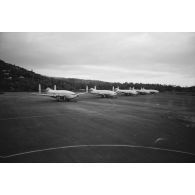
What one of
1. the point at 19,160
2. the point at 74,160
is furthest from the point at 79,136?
the point at 19,160

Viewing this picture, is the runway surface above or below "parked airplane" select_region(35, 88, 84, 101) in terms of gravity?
below

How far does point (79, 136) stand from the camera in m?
14.6

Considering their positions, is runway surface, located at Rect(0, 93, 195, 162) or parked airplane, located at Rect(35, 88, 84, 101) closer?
runway surface, located at Rect(0, 93, 195, 162)

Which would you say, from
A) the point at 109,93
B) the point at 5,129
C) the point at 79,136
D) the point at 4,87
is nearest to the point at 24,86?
the point at 4,87

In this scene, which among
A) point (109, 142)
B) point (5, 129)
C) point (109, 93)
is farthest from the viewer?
point (109, 93)

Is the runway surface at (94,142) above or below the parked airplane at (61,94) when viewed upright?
below

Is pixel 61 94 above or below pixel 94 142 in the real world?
above

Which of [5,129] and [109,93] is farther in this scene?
[109,93]

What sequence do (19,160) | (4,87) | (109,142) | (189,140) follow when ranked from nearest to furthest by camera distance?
(19,160)
(109,142)
(189,140)
(4,87)

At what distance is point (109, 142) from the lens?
13.3 metres

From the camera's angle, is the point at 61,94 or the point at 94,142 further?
the point at 61,94

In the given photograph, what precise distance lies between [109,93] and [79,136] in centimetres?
4056

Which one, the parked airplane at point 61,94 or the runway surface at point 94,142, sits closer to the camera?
the runway surface at point 94,142
